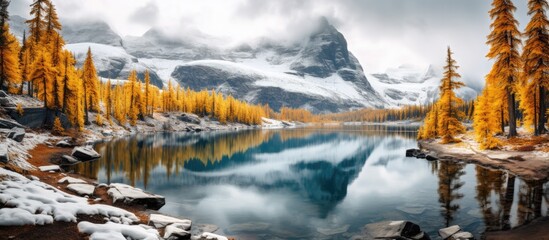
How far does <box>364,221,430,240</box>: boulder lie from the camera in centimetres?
1487

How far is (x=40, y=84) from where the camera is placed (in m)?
52.3

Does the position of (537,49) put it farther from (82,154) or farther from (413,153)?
(82,154)

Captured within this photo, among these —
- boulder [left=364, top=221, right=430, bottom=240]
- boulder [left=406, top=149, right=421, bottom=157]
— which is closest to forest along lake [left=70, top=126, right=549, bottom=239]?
boulder [left=364, top=221, right=430, bottom=240]

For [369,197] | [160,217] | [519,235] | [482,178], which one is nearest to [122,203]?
[160,217]

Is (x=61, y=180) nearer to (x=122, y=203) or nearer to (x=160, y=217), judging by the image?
(x=122, y=203)

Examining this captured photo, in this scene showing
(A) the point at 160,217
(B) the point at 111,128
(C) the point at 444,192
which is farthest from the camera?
(B) the point at 111,128

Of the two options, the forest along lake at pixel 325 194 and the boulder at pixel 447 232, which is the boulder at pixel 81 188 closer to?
the forest along lake at pixel 325 194

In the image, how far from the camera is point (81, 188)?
19.3 meters

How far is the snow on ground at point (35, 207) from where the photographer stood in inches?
431

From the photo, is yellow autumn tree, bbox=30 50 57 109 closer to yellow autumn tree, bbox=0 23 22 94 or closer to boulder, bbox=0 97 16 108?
boulder, bbox=0 97 16 108

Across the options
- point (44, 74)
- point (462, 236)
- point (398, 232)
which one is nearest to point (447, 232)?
point (462, 236)

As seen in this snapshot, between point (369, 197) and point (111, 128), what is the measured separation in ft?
251

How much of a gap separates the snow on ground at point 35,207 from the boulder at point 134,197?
453 centimetres

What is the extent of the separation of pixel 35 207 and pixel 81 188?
7849 millimetres
